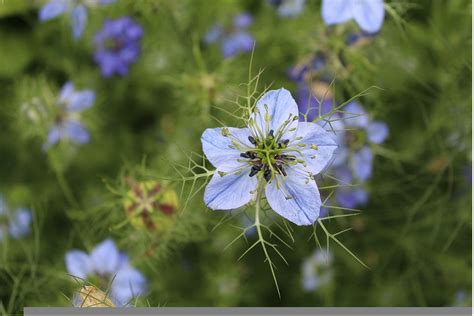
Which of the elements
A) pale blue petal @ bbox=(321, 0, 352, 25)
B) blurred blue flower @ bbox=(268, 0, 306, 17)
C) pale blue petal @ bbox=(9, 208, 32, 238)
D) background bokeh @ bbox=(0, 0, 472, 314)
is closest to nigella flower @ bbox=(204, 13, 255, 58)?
background bokeh @ bbox=(0, 0, 472, 314)

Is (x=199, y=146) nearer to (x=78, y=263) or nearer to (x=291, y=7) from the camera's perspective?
(x=78, y=263)

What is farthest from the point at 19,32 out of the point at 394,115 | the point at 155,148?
the point at 394,115

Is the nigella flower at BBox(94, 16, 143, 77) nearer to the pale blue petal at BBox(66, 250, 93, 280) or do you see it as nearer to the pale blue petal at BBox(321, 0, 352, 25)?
the pale blue petal at BBox(66, 250, 93, 280)

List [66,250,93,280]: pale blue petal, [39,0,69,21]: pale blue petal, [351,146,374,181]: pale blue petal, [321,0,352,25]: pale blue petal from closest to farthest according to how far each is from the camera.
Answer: [321,0,352,25]: pale blue petal, [66,250,93,280]: pale blue petal, [351,146,374,181]: pale blue petal, [39,0,69,21]: pale blue petal

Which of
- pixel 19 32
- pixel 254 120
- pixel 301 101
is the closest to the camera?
pixel 254 120

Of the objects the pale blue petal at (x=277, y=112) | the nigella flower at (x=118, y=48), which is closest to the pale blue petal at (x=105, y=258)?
the nigella flower at (x=118, y=48)

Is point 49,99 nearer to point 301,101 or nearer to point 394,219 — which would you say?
point 301,101
